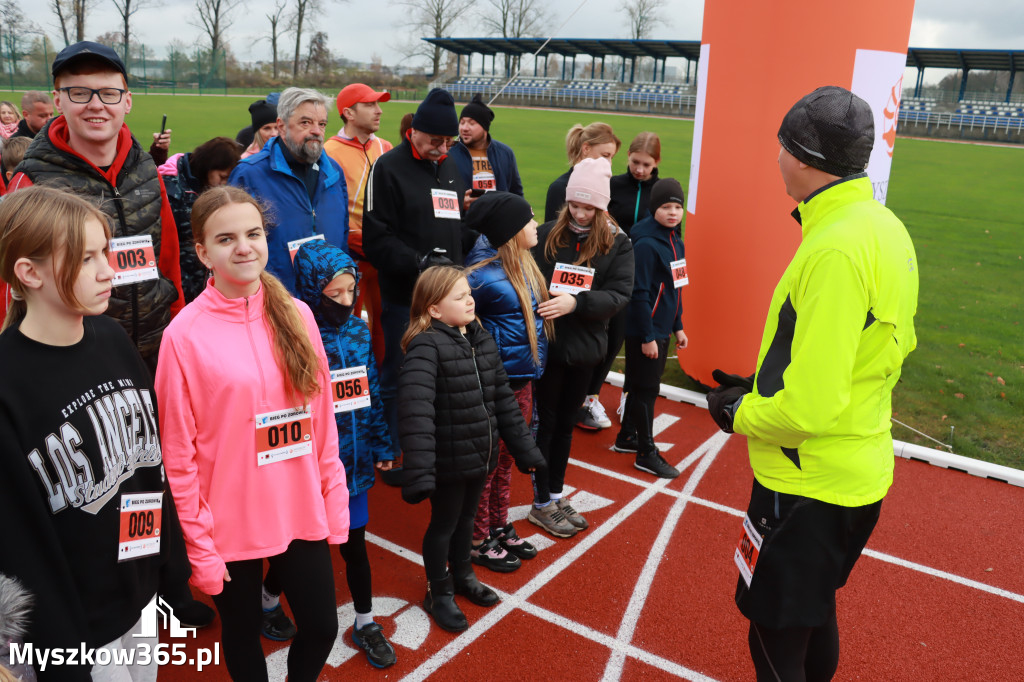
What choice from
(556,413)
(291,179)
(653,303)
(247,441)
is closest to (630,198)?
(653,303)

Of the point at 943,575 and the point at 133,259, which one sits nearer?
the point at 133,259

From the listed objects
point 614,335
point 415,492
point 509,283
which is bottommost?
point 415,492

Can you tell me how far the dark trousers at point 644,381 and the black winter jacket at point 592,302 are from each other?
3.03 feet

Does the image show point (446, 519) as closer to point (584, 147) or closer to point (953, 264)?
point (584, 147)

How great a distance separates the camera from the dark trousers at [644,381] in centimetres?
516

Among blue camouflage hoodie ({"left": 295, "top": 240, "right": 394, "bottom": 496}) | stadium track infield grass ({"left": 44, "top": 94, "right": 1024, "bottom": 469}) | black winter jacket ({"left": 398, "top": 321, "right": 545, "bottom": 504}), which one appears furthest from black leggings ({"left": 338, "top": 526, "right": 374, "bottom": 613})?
stadium track infield grass ({"left": 44, "top": 94, "right": 1024, "bottom": 469})

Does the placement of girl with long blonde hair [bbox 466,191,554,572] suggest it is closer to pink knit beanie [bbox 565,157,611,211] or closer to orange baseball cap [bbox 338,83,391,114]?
pink knit beanie [bbox 565,157,611,211]

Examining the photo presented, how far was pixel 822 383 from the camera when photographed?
2025 millimetres

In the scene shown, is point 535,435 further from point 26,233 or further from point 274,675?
point 26,233

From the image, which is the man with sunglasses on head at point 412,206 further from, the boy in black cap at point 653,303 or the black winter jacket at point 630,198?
the black winter jacket at point 630,198

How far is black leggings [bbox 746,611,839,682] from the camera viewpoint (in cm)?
233

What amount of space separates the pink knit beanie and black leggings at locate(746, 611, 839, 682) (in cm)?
249

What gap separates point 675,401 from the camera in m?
6.69

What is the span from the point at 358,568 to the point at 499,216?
5.95 feet
